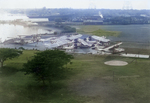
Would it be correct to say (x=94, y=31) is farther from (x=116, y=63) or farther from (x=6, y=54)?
(x=6, y=54)

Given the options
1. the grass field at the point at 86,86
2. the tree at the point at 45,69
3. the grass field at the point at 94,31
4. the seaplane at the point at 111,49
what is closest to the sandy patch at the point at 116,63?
the grass field at the point at 86,86

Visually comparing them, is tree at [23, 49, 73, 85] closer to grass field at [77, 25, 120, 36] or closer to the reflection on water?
the reflection on water

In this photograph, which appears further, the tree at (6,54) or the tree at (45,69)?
the tree at (6,54)

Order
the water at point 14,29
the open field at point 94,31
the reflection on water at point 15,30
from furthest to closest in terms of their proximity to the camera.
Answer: the open field at point 94,31
the reflection on water at point 15,30
the water at point 14,29

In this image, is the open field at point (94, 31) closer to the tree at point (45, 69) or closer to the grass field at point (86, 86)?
the grass field at point (86, 86)

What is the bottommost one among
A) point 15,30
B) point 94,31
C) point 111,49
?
point 111,49

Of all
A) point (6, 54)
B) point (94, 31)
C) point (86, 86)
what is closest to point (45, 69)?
point (86, 86)

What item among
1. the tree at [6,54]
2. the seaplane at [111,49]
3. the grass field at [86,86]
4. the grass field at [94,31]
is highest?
the grass field at [94,31]

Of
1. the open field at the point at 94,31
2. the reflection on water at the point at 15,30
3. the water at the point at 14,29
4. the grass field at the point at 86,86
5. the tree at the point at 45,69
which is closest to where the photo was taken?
the grass field at the point at 86,86
